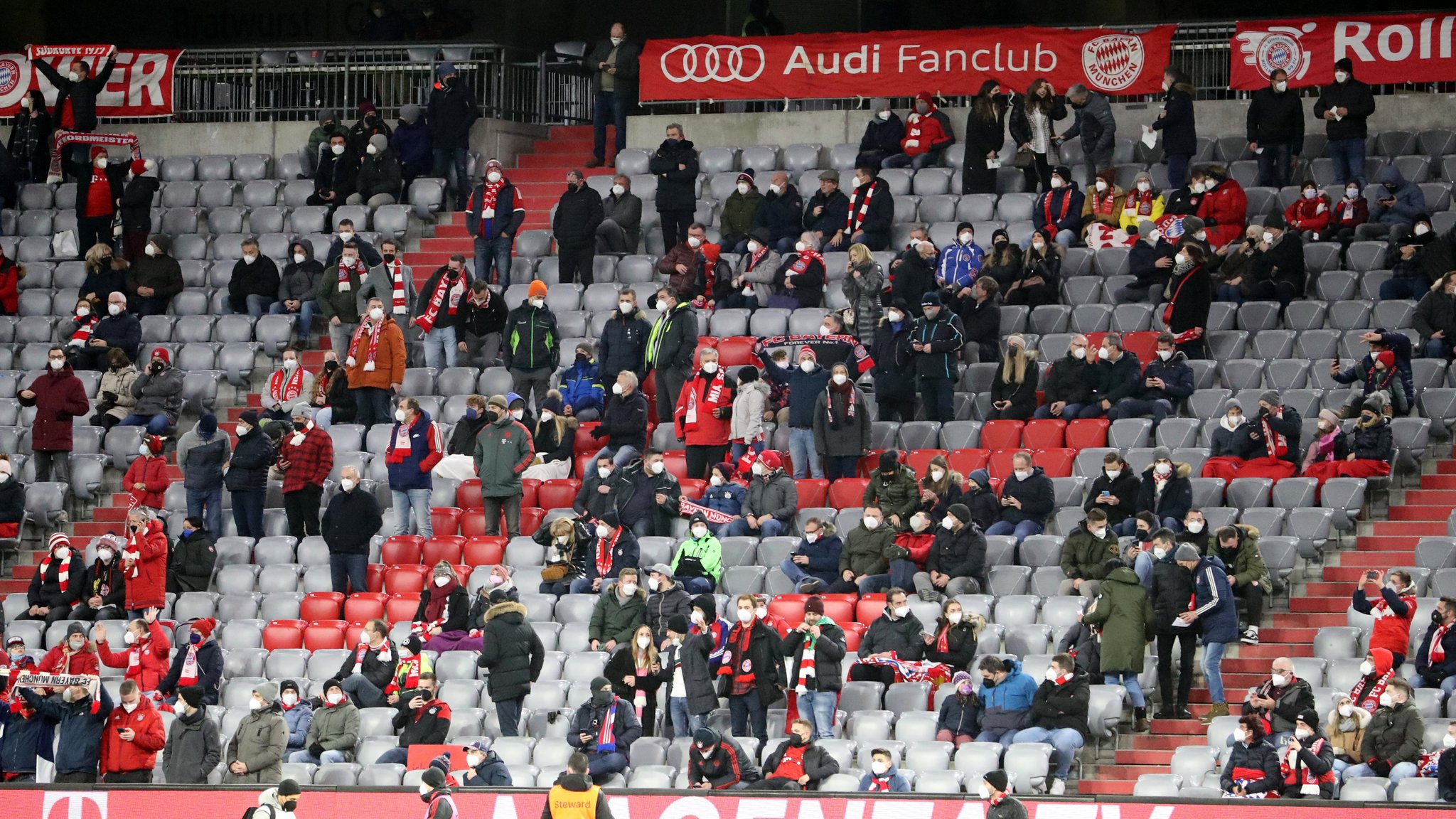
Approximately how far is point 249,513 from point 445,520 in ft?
5.90

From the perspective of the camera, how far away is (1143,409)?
65.2 ft

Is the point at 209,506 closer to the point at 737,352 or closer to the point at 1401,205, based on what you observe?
the point at 737,352

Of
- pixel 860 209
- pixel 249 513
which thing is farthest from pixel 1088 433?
pixel 249 513

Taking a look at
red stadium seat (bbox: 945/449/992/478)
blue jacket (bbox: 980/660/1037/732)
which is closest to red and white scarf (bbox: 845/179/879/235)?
red stadium seat (bbox: 945/449/992/478)

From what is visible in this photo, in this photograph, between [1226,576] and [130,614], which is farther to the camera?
[130,614]

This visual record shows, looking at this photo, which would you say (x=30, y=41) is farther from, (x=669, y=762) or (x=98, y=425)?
(x=669, y=762)

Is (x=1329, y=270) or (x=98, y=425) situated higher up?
(x=1329, y=270)

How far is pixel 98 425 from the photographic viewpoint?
2273 centimetres

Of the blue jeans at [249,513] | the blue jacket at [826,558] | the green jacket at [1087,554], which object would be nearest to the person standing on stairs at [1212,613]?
the green jacket at [1087,554]

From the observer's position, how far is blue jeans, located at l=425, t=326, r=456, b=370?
2247cm

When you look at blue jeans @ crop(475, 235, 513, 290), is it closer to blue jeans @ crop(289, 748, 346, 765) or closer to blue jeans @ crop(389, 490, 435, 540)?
blue jeans @ crop(389, 490, 435, 540)

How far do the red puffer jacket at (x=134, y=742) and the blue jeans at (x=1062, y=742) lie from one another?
250 inches

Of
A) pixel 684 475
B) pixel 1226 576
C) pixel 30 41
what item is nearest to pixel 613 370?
pixel 684 475

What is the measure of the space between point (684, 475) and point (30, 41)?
48.5 ft
